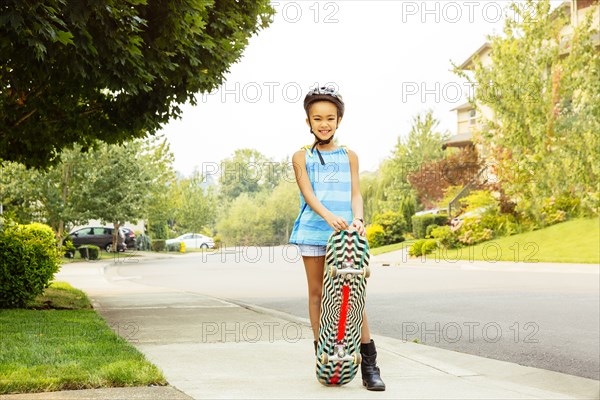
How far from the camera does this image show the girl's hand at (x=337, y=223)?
4660 millimetres

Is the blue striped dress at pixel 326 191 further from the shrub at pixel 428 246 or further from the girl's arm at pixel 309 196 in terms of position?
the shrub at pixel 428 246

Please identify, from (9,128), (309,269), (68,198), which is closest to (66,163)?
(68,198)

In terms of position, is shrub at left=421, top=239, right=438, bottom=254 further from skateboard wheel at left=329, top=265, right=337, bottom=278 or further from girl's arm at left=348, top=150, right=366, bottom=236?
skateboard wheel at left=329, top=265, right=337, bottom=278

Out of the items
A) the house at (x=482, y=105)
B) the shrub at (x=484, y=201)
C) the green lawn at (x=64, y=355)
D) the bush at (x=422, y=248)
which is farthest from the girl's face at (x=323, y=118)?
the shrub at (x=484, y=201)

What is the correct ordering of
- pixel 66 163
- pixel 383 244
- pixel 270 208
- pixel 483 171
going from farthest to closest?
pixel 270 208, pixel 383 244, pixel 483 171, pixel 66 163

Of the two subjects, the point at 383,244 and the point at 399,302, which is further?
the point at 383,244

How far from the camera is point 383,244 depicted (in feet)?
147

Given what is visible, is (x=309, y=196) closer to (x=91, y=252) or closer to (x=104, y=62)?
(x=104, y=62)

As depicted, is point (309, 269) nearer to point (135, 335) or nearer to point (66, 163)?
point (135, 335)

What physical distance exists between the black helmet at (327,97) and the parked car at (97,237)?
4108 cm

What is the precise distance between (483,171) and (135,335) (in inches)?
1337

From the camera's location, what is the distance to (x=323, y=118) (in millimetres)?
4930

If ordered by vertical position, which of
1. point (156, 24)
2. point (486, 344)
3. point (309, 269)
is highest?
point (156, 24)

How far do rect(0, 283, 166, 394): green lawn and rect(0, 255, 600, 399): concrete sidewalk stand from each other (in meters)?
0.20
